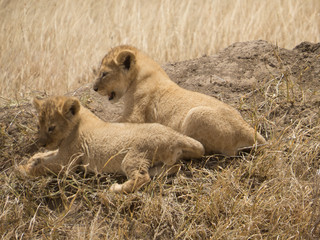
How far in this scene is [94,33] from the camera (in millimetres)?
9602

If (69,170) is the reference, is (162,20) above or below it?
above

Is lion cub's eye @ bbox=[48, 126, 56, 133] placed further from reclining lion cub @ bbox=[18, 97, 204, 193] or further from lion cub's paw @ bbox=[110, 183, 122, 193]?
lion cub's paw @ bbox=[110, 183, 122, 193]

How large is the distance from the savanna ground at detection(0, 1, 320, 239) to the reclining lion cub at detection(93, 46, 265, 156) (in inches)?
10.8

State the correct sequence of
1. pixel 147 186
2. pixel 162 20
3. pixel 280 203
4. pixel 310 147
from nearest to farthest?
pixel 280 203, pixel 147 186, pixel 310 147, pixel 162 20

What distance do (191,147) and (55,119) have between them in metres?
1.61

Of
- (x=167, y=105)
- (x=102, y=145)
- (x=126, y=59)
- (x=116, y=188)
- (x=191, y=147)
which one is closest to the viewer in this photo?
(x=116, y=188)

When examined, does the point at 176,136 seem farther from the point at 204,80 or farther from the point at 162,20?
the point at 162,20

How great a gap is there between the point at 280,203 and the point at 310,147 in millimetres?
1098

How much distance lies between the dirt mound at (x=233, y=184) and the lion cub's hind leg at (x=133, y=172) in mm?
121

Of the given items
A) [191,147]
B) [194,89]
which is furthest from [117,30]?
[191,147]

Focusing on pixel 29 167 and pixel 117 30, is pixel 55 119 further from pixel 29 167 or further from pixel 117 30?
pixel 117 30

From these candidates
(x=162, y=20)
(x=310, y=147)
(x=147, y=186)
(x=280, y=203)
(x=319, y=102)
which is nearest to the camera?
(x=280, y=203)

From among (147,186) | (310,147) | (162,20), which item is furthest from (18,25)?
(310,147)

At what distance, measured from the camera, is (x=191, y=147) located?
5352 millimetres
